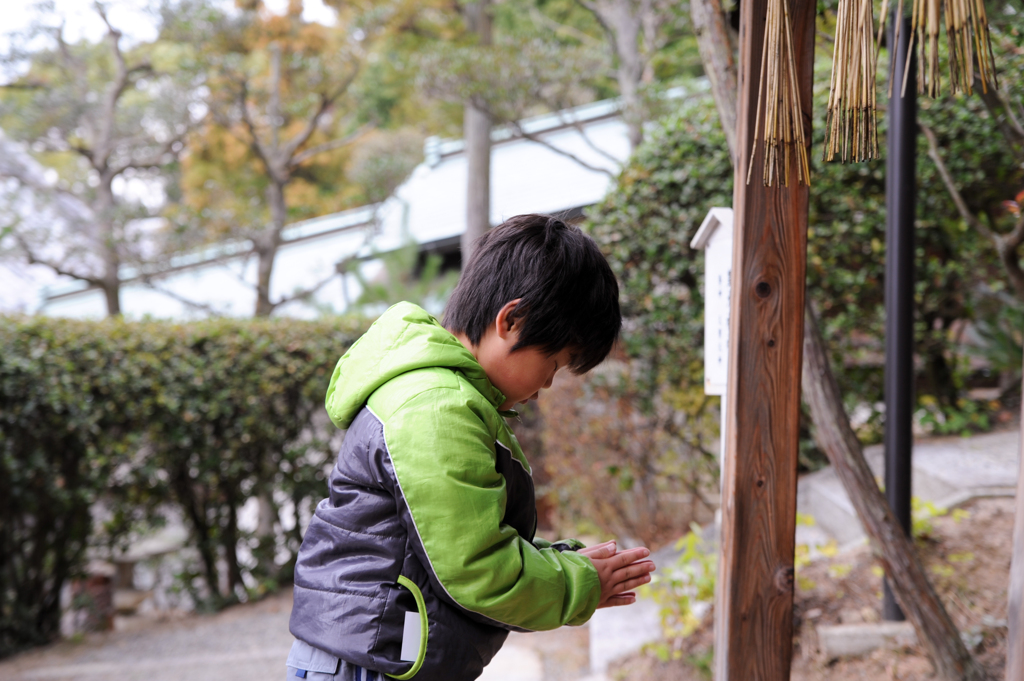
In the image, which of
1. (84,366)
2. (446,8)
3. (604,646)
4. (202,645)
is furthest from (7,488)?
(446,8)

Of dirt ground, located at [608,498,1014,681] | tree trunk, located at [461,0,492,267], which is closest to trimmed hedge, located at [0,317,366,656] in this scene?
dirt ground, located at [608,498,1014,681]

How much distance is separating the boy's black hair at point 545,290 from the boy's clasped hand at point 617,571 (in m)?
0.38

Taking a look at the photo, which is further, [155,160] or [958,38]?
[155,160]

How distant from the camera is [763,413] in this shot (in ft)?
5.37

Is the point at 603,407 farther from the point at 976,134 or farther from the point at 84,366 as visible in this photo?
the point at 84,366

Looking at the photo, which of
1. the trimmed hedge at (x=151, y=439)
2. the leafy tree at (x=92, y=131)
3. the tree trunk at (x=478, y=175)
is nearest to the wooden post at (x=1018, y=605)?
the trimmed hedge at (x=151, y=439)

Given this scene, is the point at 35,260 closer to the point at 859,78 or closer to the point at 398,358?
the point at 398,358

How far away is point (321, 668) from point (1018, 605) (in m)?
1.23

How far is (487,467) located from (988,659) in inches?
87.2

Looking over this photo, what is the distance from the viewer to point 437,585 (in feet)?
4.05

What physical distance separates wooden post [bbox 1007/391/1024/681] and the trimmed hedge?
393 centimetres

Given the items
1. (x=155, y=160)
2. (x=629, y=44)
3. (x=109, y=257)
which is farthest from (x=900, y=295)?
(x=155, y=160)

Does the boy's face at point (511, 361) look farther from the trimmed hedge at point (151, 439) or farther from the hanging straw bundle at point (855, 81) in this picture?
the trimmed hedge at point (151, 439)

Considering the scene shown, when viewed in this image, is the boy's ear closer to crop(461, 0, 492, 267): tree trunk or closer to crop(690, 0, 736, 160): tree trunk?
crop(690, 0, 736, 160): tree trunk
